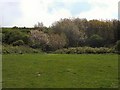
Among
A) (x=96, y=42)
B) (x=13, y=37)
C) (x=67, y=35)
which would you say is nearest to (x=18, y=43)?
(x=13, y=37)

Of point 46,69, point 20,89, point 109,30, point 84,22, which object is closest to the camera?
point 20,89

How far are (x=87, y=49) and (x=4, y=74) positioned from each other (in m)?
20.0

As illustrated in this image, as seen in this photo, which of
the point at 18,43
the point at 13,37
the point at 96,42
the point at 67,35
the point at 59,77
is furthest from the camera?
the point at 67,35

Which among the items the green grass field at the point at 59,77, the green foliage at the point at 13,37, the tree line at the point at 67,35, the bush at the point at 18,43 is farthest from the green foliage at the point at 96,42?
the green grass field at the point at 59,77

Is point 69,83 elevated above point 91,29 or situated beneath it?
situated beneath

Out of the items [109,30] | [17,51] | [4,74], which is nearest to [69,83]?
[4,74]

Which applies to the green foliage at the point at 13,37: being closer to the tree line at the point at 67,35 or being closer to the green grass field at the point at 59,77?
the tree line at the point at 67,35

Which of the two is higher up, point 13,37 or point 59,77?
point 13,37

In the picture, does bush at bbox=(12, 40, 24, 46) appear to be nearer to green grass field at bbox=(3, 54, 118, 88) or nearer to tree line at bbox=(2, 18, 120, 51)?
tree line at bbox=(2, 18, 120, 51)

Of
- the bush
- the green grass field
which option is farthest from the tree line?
the green grass field

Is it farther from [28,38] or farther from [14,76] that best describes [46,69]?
[28,38]

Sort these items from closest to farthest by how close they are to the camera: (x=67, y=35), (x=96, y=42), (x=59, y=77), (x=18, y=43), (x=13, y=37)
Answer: (x=59, y=77) → (x=18, y=43) → (x=13, y=37) → (x=96, y=42) → (x=67, y=35)

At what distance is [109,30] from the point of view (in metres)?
43.7

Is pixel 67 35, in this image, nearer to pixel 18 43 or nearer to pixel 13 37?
pixel 13 37
